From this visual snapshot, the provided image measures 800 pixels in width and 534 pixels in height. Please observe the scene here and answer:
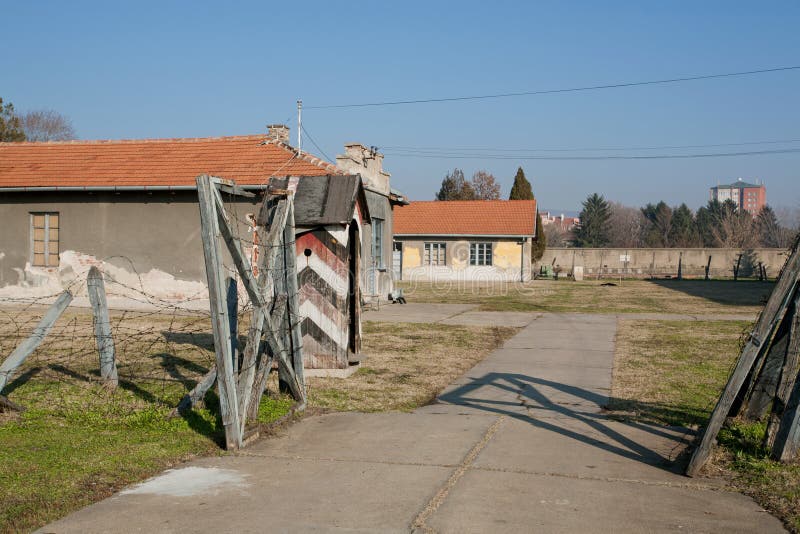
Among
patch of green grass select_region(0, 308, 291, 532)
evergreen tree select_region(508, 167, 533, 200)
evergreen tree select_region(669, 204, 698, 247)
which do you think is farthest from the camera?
evergreen tree select_region(669, 204, 698, 247)

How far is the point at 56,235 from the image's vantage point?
19562 millimetres

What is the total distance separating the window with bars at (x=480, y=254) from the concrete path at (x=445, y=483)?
35185 mm

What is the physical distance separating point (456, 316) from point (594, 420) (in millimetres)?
11864

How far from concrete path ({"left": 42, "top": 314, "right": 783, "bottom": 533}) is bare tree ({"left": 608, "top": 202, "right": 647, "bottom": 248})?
8496 cm

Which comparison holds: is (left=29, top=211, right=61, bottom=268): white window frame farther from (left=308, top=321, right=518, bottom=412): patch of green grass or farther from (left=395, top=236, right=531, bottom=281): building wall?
(left=395, top=236, right=531, bottom=281): building wall

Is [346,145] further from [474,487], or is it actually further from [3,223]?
[474,487]

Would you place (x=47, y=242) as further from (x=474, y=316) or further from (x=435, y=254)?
(x=435, y=254)

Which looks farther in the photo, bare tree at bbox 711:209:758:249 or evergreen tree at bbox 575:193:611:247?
evergreen tree at bbox 575:193:611:247

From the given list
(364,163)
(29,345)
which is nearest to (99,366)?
(29,345)

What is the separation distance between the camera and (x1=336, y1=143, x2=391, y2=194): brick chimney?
21.5m

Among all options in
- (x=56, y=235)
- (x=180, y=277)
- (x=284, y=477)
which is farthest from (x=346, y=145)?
(x=284, y=477)

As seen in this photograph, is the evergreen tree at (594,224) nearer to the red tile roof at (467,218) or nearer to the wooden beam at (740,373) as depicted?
the red tile roof at (467,218)

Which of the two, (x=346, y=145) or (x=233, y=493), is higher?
(x=346, y=145)

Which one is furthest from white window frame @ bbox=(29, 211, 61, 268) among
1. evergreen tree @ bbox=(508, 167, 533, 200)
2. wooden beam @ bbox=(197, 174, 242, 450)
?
evergreen tree @ bbox=(508, 167, 533, 200)
